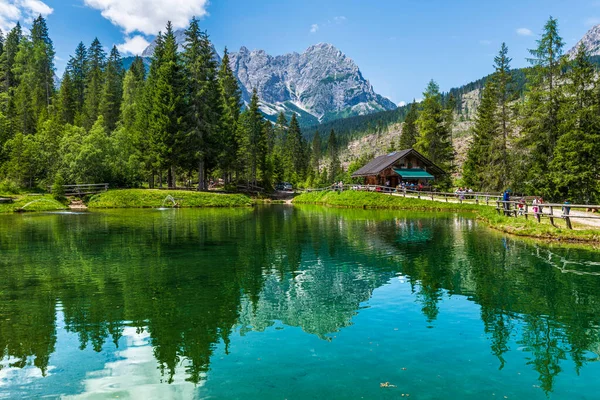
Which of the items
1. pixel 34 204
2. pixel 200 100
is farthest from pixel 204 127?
pixel 34 204

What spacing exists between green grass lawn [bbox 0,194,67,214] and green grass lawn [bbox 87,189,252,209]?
3.60 metres

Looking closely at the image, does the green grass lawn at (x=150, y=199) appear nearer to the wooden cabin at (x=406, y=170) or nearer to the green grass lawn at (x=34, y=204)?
the green grass lawn at (x=34, y=204)

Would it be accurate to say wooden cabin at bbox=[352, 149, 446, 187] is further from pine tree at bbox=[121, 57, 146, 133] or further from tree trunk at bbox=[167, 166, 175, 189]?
pine tree at bbox=[121, 57, 146, 133]

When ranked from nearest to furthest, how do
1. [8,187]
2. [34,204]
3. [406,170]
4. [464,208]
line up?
[34,204]
[464,208]
[8,187]
[406,170]

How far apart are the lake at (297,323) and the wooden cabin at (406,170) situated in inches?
1628

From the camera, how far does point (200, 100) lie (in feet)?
183

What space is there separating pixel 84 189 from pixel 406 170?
44362 millimetres

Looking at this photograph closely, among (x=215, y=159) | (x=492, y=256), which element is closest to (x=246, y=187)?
(x=215, y=159)

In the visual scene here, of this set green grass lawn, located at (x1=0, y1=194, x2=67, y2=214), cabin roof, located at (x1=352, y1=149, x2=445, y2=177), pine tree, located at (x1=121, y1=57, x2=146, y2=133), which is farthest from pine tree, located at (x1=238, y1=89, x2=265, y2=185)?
green grass lawn, located at (x1=0, y1=194, x2=67, y2=214)

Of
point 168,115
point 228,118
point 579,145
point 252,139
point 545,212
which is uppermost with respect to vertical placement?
point 228,118

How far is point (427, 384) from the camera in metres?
6.62

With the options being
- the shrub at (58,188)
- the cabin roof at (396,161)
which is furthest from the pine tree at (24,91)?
the cabin roof at (396,161)

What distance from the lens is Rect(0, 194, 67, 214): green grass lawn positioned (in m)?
39.9

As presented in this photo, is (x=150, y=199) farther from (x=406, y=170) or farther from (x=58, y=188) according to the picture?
(x=406, y=170)
